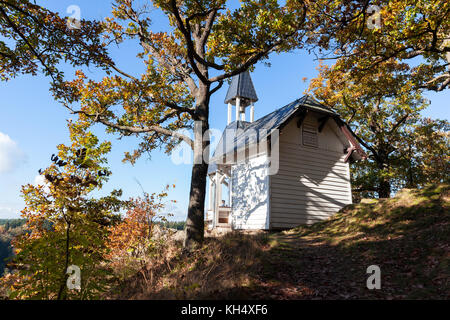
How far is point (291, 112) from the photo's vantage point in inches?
540

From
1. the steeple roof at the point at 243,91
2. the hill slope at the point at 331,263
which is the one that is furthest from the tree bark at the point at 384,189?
the steeple roof at the point at 243,91

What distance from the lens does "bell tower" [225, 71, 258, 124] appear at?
2036 cm

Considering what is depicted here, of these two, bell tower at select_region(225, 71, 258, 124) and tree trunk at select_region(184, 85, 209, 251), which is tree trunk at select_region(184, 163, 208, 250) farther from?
bell tower at select_region(225, 71, 258, 124)

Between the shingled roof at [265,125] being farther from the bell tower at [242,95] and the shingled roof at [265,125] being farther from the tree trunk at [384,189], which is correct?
the tree trunk at [384,189]

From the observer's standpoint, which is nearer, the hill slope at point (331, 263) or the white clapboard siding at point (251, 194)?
the hill slope at point (331, 263)

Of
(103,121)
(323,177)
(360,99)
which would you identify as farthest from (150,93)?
(360,99)

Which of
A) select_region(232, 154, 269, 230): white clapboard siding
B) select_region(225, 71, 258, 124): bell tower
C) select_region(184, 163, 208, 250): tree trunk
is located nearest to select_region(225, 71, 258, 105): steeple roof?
select_region(225, 71, 258, 124): bell tower

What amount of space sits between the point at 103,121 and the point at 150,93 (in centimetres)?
304

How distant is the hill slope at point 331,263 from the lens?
5.49m

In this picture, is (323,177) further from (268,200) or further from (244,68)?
(244,68)

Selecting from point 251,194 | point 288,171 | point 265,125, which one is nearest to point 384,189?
point 288,171

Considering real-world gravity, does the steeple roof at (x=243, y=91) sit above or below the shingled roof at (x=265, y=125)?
above

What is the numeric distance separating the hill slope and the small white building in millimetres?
2832
